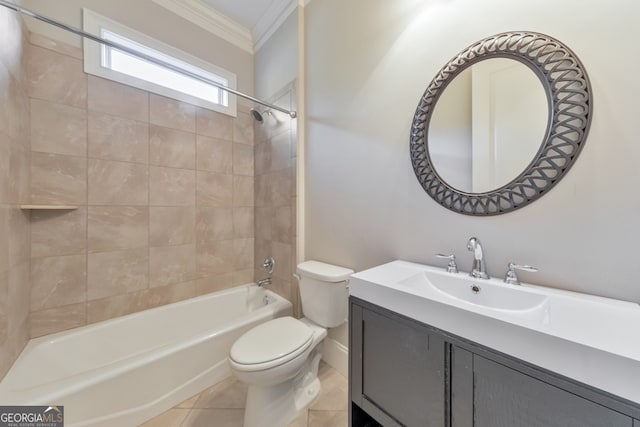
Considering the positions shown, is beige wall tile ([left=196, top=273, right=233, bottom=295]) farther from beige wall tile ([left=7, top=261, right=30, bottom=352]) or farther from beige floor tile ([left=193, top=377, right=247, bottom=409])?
beige wall tile ([left=7, top=261, right=30, bottom=352])

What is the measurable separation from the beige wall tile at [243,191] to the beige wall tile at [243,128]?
38 centimetres

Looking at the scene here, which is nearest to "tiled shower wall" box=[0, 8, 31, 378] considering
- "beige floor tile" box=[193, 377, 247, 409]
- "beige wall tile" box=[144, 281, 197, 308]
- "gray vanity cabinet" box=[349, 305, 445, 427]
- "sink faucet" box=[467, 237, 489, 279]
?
"beige wall tile" box=[144, 281, 197, 308]

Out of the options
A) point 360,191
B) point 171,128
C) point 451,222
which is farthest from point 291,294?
point 171,128

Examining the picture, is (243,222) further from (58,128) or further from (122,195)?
(58,128)

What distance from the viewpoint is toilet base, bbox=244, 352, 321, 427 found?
3.99 feet

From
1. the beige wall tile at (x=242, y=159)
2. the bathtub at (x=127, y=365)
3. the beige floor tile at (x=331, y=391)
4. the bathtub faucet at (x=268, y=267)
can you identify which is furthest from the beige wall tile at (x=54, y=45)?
the beige floor tile at (x=331, y=391)

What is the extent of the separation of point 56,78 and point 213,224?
1.39 meters

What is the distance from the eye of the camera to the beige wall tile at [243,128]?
2320 mm

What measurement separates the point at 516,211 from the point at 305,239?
1356 mm

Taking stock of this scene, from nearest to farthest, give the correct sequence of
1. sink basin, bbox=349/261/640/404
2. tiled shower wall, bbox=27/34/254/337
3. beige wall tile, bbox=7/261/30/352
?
sink basin, bbox=349/261/640/404 < beige wall tile, bbox=7/261/30/352 < tiled shower wall, bbox=27/34/254/337

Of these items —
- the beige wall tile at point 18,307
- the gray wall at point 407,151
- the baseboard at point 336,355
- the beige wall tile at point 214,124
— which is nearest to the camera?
the gray wall at point 407,151

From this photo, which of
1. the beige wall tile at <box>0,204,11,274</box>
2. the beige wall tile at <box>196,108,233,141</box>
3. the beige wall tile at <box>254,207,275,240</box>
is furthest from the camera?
the beige wall tile at <box>254,207,275,240</box>

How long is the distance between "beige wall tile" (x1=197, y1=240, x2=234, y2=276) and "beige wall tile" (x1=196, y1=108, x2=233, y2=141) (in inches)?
40.0

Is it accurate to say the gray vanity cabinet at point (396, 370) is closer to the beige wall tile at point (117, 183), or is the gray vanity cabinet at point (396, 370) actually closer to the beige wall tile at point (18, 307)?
the beige wall tile at point (18, 307)
